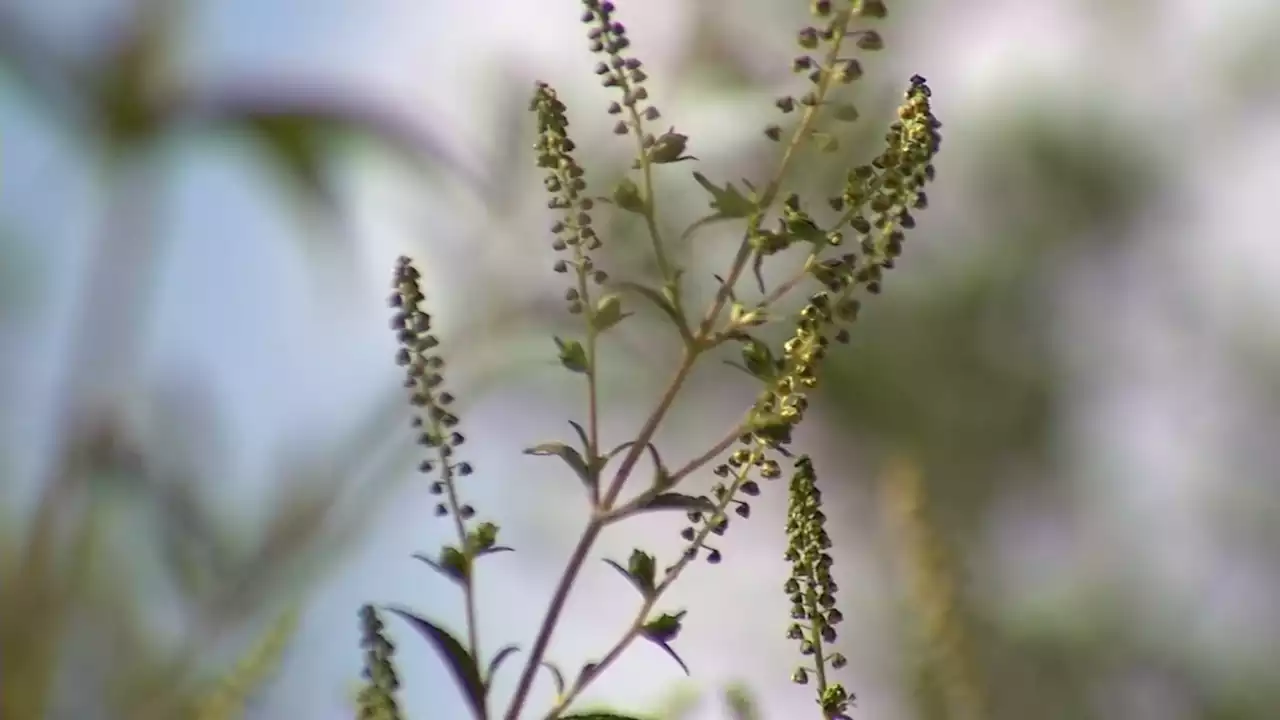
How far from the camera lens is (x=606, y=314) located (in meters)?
0.16

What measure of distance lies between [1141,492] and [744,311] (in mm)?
879

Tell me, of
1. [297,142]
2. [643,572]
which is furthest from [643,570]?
[297,142]

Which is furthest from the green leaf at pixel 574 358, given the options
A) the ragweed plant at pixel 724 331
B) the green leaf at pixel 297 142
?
the green leaf at pixel 297 142

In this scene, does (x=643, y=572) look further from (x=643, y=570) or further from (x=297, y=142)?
(x=297, y=142)

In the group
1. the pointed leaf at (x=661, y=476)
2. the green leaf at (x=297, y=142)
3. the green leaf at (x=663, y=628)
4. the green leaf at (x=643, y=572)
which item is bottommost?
the green leaf at (x=663, y=628)

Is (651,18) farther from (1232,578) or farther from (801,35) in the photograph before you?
(1232,578)

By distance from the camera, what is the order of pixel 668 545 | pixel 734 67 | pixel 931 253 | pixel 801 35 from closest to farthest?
pixel 801 35
pixel 734 67
pixel 668 545
pixel 931 253

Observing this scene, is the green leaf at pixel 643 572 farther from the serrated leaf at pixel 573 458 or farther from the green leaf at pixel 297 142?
the green leaf at pixel 297 142

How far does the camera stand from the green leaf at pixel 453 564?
0.15 m

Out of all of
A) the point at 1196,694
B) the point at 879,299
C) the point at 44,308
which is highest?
the point at 879,299

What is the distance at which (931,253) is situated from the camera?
0.98 m

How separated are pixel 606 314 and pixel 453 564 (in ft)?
0.13

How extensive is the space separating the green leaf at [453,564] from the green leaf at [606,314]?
0.12 ft

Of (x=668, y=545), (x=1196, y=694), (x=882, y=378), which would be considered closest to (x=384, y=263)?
(x=668, y=545)
